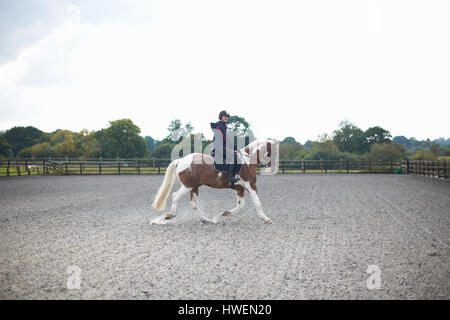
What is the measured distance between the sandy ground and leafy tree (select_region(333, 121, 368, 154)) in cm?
6322

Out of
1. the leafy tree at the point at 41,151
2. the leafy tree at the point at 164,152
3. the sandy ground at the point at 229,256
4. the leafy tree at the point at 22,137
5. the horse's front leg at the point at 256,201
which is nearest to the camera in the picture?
the sandy ground at the point at 229,256

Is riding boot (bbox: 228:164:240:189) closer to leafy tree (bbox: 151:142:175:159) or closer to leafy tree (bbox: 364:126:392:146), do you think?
leafy tree (bbox: 151:142:175:159)

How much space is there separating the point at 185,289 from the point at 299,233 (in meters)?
3.10

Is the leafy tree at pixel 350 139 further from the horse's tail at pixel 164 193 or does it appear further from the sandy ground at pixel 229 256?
the horse's tail at pixel 164 193

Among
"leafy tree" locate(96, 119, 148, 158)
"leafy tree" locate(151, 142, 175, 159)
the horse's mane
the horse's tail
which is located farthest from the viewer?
"leafy tree" locate(96, 119, 148, 158)

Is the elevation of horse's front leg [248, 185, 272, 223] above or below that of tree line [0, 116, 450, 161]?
below

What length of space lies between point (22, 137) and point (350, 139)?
87.0 m

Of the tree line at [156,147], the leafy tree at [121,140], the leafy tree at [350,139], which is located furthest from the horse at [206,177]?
the leafy tree at [350,139]

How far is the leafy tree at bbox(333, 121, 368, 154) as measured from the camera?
67812 millimetres

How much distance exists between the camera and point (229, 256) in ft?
14.3

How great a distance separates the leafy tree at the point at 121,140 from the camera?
2367 inches

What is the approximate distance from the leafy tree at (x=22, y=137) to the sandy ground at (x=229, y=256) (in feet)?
314

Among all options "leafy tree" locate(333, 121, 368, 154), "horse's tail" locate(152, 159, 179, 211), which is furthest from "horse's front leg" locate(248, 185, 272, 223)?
"leafy tree" locate(333, 121, 368, 154)

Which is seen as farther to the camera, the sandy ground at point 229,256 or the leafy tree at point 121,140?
the leafy tree at point 121,140
